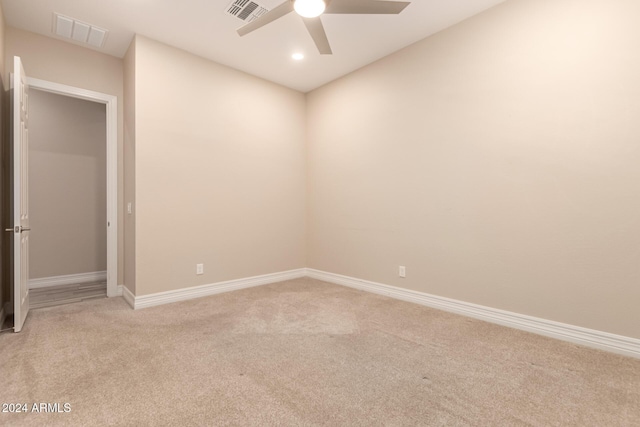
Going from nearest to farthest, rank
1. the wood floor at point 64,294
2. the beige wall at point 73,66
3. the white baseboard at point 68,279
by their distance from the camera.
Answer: the beige wall at point 73,66
the wood floor at point 64,294
the white baseboard at point 68,279

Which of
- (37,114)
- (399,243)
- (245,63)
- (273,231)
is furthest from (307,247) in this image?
(37,114)

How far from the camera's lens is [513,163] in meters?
2.78

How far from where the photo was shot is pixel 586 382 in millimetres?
1895

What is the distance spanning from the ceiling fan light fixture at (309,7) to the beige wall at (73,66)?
280 centimetres

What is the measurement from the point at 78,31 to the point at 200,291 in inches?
121

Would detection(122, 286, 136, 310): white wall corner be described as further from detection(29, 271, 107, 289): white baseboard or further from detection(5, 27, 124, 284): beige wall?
detection(29, 271, 107, 289): white baseboard

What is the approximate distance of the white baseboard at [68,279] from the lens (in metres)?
4.24

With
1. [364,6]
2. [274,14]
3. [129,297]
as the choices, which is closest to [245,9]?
[274,14]

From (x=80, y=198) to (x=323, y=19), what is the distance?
4.36 meters

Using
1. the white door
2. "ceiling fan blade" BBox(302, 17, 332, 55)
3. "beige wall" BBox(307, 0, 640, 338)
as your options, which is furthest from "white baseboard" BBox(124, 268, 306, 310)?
"ceiling fan blade" BBox(302, 17, 332, 55)

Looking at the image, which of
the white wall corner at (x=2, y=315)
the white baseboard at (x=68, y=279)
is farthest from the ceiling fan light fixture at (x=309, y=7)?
the white baseboard at (x=68, y=279)

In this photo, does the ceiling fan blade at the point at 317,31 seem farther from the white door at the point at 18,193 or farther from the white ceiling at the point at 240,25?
the white door at the point at 18,193

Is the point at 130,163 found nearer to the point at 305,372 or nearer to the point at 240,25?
the point at 240,25

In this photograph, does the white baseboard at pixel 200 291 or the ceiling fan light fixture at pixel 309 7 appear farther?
the white baseboard at pixel 200 291
